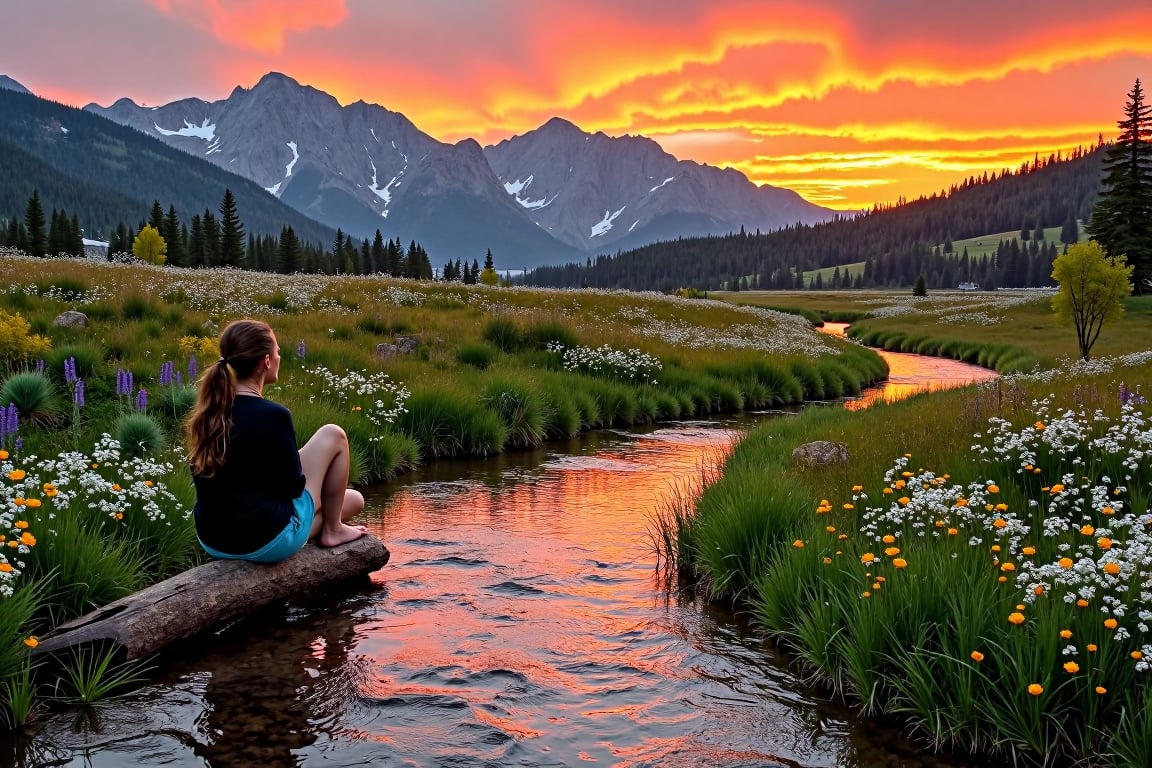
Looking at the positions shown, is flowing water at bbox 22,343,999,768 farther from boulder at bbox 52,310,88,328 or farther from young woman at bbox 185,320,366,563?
boulder at bbox 52,310,88,328

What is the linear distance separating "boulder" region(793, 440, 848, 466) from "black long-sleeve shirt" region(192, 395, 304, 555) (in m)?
7.36

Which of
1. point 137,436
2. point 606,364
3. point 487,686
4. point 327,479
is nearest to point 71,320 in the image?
point 137,436

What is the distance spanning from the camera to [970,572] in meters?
6.38

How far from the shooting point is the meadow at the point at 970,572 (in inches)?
206

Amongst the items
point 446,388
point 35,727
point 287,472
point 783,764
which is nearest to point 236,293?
point 446,388

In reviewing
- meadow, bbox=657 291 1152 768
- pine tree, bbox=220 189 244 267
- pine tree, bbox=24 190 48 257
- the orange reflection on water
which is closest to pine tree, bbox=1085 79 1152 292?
the orange reflection on water

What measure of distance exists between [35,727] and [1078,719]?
7069mm

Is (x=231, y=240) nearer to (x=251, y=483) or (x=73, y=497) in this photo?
(x=73, y=497)

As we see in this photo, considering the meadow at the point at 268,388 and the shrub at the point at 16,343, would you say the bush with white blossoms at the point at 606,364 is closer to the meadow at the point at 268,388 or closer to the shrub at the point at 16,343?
the meadow at the point at 268,388

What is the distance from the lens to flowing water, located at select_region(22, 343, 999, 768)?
5.52 metres

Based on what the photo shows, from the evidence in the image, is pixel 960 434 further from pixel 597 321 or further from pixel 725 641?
pixel 597 321

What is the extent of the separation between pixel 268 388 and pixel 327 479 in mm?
7455

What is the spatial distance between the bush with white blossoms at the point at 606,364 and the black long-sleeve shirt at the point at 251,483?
15784 mm

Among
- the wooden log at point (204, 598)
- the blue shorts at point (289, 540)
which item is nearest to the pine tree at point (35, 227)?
the wooden log at point (204, 598)
